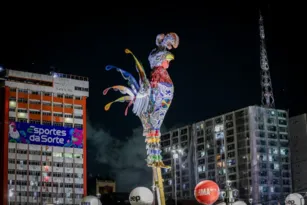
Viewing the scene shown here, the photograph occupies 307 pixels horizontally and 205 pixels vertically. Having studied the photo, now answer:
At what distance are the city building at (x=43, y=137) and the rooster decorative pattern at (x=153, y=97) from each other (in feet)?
277

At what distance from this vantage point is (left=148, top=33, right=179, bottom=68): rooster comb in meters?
67.2

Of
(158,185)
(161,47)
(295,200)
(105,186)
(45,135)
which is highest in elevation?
(45,135)

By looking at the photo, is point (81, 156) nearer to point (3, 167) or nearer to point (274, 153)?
point (3, 167)

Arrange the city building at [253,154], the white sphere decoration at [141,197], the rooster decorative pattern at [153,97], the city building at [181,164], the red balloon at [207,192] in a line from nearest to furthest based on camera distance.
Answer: the red balloon at [207,192] → the white sphere decoration at [141,197] → the rooster decorative pattern at [153,97] → the city building at [253,154] → the city building at [181,164]

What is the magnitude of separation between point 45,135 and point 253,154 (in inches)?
1999

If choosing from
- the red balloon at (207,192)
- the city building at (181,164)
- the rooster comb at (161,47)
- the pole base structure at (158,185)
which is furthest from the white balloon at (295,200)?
the city building at (181,164)

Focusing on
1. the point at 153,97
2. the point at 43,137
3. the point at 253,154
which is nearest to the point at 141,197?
the point at 153,97

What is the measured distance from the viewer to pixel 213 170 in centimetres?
17338

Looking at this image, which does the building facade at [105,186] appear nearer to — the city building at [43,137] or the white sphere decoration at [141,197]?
the city building at [43,137]

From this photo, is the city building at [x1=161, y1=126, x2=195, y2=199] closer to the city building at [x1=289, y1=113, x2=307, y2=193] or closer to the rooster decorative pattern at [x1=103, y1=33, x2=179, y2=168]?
the city building at [x1=289, y1=113, x2=307, y2=193]

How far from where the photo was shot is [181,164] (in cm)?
18662

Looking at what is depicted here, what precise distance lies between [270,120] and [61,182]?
2135 inches

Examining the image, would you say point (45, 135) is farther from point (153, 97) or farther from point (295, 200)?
point (295, 200)

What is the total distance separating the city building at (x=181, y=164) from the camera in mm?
183000
